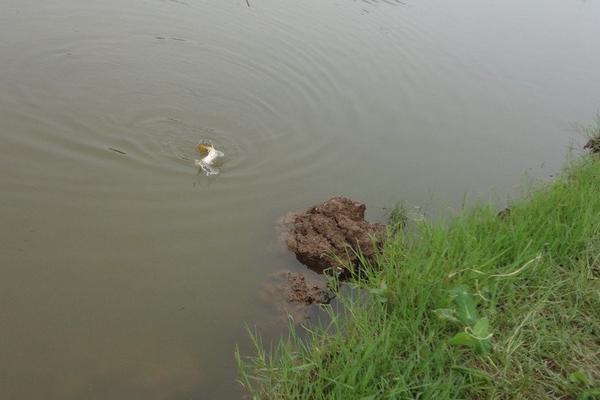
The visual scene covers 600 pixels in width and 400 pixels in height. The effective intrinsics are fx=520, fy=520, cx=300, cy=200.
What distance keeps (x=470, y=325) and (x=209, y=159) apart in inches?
94.8

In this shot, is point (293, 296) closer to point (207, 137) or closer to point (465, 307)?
point (465, 307)

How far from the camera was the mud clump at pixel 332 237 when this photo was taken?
3.18 meters

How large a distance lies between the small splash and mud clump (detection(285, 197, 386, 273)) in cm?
84

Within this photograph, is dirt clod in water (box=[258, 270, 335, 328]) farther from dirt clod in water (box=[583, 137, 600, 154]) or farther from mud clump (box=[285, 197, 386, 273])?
dirt clod in water (box=[583, 137, 600, 154])

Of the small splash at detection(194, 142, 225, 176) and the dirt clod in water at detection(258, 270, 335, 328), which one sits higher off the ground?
the small splash at detection(194, 142, 225, 176)

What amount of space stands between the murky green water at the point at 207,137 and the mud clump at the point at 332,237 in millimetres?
145

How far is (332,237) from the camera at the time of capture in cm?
324

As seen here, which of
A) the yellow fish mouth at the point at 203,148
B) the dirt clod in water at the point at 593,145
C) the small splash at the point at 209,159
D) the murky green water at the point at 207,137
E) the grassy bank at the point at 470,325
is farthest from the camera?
the dirt clod in water at the point at 593,145

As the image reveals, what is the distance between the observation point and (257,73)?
17.6 ft

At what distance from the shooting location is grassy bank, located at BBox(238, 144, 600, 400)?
6.50 feet

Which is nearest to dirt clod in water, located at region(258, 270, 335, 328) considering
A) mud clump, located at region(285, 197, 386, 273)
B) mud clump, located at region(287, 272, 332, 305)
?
mud clump, located at region(287, 272, 332, 305)

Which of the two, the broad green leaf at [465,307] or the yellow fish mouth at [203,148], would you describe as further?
the yellow fish mouth at [203,148]

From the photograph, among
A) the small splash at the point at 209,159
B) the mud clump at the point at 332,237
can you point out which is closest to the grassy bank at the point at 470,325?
the mud clump at the point at 332,237

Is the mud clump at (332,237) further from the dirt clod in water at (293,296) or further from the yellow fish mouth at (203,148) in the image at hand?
the yellow fish mouth at (203,148)
